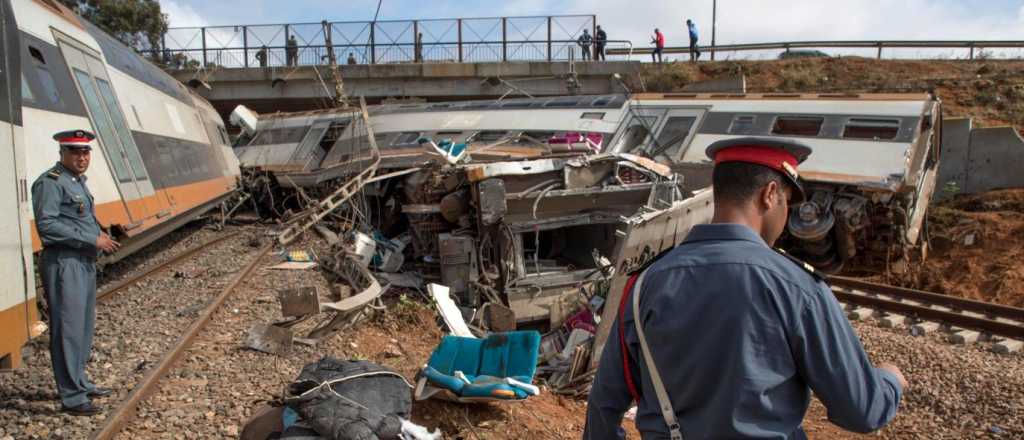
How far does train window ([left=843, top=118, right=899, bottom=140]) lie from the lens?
13.1m

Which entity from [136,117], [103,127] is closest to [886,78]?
[136,117]

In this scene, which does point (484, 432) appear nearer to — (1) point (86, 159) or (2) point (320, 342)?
(2) point (320, 342)

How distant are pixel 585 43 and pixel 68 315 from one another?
1013 inches

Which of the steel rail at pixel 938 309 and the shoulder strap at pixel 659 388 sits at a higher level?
the shoulder strap at pixel 659 388

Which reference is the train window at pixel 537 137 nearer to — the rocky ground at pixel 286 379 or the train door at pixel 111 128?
the rocky ground at pixel 286 379

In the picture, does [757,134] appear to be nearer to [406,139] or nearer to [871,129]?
[871,129]

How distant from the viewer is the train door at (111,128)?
7980 mm

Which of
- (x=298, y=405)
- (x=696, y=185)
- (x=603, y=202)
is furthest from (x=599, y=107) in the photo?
(x=298, y=405)

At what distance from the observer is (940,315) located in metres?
9.30

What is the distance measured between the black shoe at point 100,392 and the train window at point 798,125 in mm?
12752

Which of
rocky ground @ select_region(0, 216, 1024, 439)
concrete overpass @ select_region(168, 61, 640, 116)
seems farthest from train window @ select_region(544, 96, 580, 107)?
rocky ground @ select_region(0, 216, 1024, 439)

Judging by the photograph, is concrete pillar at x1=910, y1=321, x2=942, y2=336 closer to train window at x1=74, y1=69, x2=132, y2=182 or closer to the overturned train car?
the overturned train car

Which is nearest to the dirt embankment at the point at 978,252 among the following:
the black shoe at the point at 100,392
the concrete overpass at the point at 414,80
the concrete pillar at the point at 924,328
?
the concrete pillar at the point at 924,328

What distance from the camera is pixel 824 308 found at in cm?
178
